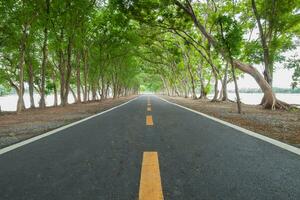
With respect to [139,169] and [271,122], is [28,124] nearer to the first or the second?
[139,169]

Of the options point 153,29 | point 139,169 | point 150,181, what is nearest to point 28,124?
point 139,169

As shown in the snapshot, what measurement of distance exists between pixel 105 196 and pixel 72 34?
15942 millimetres

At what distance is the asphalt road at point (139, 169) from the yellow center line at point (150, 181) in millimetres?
61

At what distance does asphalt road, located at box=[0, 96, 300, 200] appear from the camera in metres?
2.08

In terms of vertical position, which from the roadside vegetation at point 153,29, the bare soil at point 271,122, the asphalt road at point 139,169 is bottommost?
the bare soil at point 271,122

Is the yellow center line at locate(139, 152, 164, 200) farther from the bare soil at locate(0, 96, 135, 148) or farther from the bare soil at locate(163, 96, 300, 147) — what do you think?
the bare soil at locate(0, 96, 135, 148)

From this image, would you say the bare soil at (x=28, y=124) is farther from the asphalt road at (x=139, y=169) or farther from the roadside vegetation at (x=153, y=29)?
the roadside vegetation at (x=153, y=29)

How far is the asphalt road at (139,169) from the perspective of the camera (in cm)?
208

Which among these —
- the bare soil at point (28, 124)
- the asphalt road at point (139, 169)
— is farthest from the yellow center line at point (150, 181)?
the bare soil at point (28, 124)

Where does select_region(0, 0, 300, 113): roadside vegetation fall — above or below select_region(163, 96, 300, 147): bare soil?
above

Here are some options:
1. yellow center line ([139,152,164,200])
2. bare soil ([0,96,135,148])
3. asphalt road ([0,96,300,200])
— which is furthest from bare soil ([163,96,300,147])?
bare soil ([0,96,135,148])

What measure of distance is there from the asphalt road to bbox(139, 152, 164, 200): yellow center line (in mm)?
61

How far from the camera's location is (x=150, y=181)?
7.63 ft

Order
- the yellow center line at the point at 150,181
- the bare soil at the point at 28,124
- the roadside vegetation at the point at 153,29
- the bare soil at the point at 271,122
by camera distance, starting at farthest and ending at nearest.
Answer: the roadside vegetation at the point at 153,29 → the bare soil at the point at 28,124 → the bare soil at the point at 271,122 → the yellow center line at the point at 150,181
